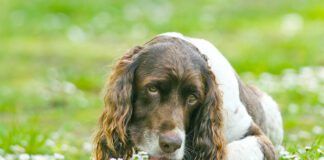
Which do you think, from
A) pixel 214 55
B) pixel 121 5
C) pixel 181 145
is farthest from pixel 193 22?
pixel 181 145

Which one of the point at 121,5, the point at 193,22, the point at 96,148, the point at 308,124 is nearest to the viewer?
the point at 96,148

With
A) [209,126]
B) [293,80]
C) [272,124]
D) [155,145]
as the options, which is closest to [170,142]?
[155,145]

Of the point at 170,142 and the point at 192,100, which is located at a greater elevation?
the point at 192,100

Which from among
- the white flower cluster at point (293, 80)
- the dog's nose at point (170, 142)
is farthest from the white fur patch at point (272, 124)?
the white flower cluster at point (293, 80)

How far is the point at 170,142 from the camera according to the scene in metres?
5.64

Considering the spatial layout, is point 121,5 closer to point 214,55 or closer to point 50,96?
point 50,96

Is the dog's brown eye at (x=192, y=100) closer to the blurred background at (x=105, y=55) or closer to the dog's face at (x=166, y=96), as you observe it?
the dog's face at (x=166, y=96)

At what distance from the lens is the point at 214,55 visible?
6.82 meters

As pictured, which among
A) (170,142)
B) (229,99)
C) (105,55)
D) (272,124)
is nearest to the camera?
(170,142)

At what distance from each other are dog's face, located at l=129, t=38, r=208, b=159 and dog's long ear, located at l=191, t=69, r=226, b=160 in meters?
0.06

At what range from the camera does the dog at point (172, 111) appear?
19.2ft

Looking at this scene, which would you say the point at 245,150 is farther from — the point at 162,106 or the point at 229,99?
the point at 162,106

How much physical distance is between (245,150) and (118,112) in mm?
968

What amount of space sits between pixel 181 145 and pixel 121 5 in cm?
1236
